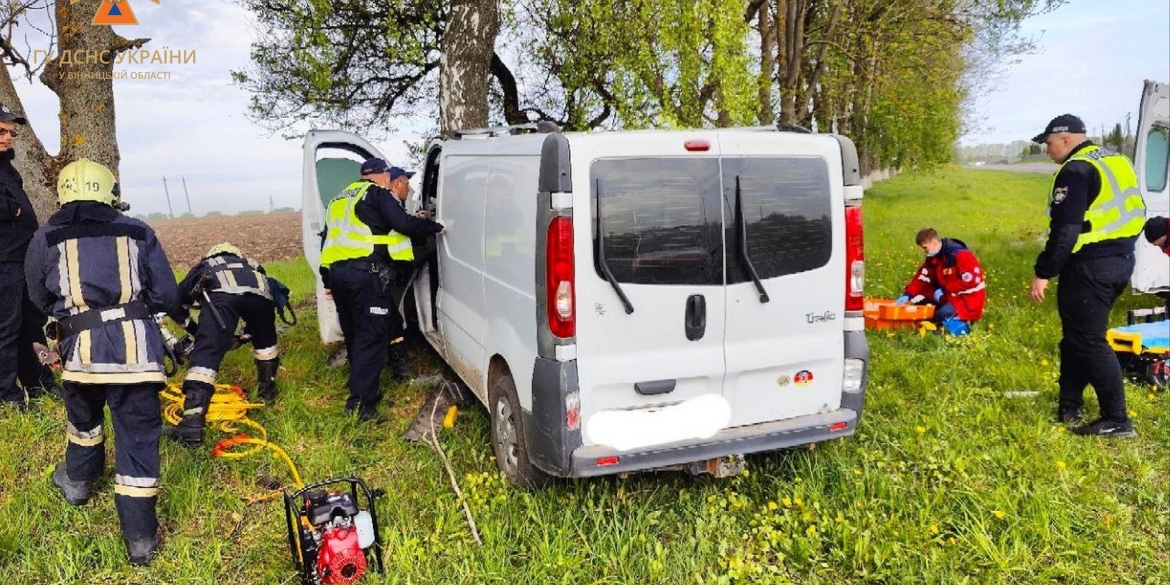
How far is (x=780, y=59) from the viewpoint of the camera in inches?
410

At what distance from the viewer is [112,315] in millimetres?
3359

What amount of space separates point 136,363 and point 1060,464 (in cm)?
471

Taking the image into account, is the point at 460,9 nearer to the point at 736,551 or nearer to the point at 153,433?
the point at 153,433

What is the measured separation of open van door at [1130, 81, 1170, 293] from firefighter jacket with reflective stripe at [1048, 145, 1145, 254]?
9.56 feet

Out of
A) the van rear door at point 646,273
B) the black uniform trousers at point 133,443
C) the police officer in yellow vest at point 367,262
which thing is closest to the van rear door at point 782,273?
the van rear door at point 646,273

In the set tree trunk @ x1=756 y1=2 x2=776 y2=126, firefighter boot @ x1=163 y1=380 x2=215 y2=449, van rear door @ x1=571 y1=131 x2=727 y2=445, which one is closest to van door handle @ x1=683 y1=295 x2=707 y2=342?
van rear door @ x1=571 y1=131 x2=727 y2=445

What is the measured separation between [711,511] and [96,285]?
10.3 feet

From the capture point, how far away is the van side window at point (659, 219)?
315 centimetres

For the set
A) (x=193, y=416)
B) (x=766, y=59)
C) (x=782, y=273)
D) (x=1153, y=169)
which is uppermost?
(x=766, y=59)

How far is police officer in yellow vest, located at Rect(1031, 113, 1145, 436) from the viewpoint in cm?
425

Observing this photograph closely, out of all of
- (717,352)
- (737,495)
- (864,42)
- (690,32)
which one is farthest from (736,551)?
(864,42)

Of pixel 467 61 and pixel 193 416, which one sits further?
pixel 467 61

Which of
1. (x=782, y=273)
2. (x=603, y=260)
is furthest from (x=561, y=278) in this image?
(x=782, y=273)

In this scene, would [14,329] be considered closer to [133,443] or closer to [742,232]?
[133,443]
